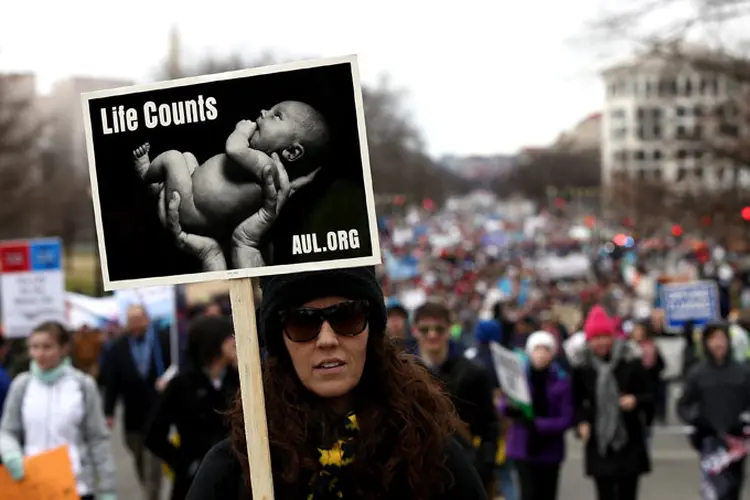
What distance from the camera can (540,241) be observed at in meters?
92.1

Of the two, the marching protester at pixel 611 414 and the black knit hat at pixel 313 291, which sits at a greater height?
the black knit hat at pixel 313 291

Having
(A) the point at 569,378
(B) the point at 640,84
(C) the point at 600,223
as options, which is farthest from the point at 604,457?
(B) the point at 640,84

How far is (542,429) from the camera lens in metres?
9.99

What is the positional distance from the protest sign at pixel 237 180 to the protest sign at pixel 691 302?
15.5 metres

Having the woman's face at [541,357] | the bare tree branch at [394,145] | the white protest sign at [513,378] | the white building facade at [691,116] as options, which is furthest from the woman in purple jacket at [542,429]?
the bare tree branch at [394,145]

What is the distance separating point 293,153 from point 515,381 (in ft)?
23.0

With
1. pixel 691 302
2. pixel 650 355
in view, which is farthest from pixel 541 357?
pixel 691 302

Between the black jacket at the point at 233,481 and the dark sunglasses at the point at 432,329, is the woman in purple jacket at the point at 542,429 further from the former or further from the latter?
the black jacket at the point at 233,481

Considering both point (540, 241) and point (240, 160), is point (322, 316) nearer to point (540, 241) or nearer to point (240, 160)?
point (240, 160)

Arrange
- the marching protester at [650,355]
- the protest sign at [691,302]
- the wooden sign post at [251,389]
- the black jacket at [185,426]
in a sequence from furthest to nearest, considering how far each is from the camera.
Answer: the protest sign at [691,302] → the marching protester at [650,355] → the black jacket at [185,426] → the wooden sign post at [251,389]

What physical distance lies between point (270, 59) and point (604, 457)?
172 feet

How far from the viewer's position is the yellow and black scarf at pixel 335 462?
3256 millimetres

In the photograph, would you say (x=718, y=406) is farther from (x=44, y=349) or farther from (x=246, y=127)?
(x=246, y=127)

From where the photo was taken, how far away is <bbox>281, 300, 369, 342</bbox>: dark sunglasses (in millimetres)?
3361
